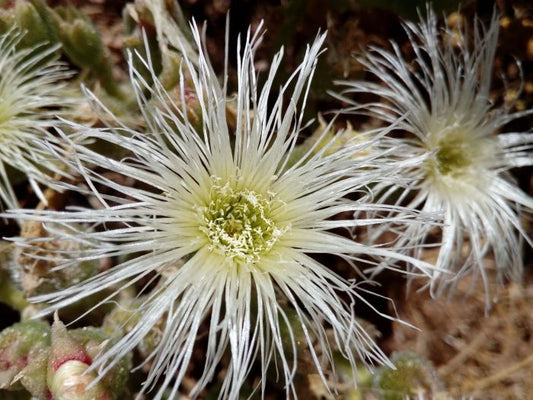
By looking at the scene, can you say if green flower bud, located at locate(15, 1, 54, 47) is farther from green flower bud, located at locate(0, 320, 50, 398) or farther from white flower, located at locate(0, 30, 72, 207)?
green flower bud, located at locate(0, 320, 50, 398)

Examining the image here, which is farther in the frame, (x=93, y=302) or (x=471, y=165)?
(x=471, y=165)

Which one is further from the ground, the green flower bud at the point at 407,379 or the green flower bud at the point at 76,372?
the green flower bud at the point at 76,372

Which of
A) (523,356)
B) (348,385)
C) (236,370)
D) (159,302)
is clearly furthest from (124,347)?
(523,356)

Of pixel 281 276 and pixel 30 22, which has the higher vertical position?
pixel 30 22

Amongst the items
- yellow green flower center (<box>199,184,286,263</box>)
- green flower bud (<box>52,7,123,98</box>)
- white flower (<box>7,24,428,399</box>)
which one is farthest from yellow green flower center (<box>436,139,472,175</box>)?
green flower bud (<box>52,7,123,98</box>)

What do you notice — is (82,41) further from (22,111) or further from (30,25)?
(22,111)

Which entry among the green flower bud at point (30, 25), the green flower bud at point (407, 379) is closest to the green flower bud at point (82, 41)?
the green flower bud at point (30, 25)

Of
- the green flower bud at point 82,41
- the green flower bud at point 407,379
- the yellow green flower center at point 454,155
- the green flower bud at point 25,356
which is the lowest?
the green flower bud at point 407,379

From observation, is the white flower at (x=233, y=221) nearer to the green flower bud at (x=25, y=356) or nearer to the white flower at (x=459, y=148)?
the green flower bud at (x=25, y=356)

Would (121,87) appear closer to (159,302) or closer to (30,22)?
(30,22)
